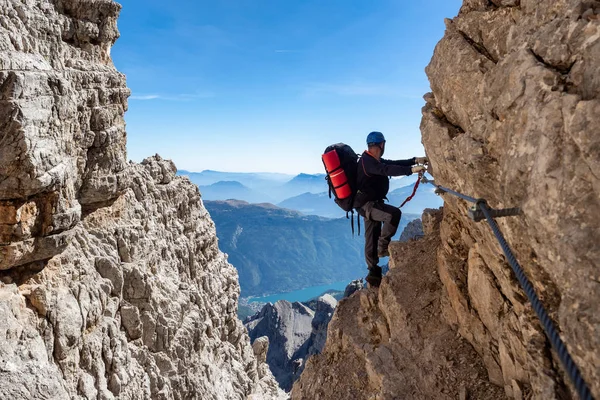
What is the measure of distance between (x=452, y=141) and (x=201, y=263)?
109 ft

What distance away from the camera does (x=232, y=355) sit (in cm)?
3841

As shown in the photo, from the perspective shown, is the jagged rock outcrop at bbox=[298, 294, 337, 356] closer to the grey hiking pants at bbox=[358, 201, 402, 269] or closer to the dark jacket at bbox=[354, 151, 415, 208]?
the grey hiking pants at bbox=[358, 201, 402, 269]

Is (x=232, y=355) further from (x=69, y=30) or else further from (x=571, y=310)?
(x=571, y=310)

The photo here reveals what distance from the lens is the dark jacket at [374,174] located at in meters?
9.44

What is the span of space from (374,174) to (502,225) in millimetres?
5296

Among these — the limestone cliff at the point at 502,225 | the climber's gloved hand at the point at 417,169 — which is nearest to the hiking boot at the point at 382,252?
the limestone cliff at the point at 502,225

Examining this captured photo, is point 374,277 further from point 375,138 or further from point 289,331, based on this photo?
point 289,331

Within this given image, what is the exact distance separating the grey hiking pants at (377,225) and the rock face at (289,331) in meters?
68.5

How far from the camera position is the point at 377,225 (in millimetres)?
11375

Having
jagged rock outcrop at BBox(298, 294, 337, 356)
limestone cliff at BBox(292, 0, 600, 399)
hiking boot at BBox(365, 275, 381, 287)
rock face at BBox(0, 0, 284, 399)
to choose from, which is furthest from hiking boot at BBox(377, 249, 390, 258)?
jagged rock outcrop at BBox(298, 294, 337, 356)

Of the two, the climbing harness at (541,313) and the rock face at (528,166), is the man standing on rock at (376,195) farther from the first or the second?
the climbing harness at (541,313)

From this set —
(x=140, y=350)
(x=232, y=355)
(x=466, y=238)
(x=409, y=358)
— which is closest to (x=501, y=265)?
(x=466, y=238)

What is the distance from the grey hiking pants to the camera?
10.4m

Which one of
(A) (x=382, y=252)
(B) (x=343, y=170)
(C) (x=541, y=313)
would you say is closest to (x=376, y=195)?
(B) (x=343, y=170)
